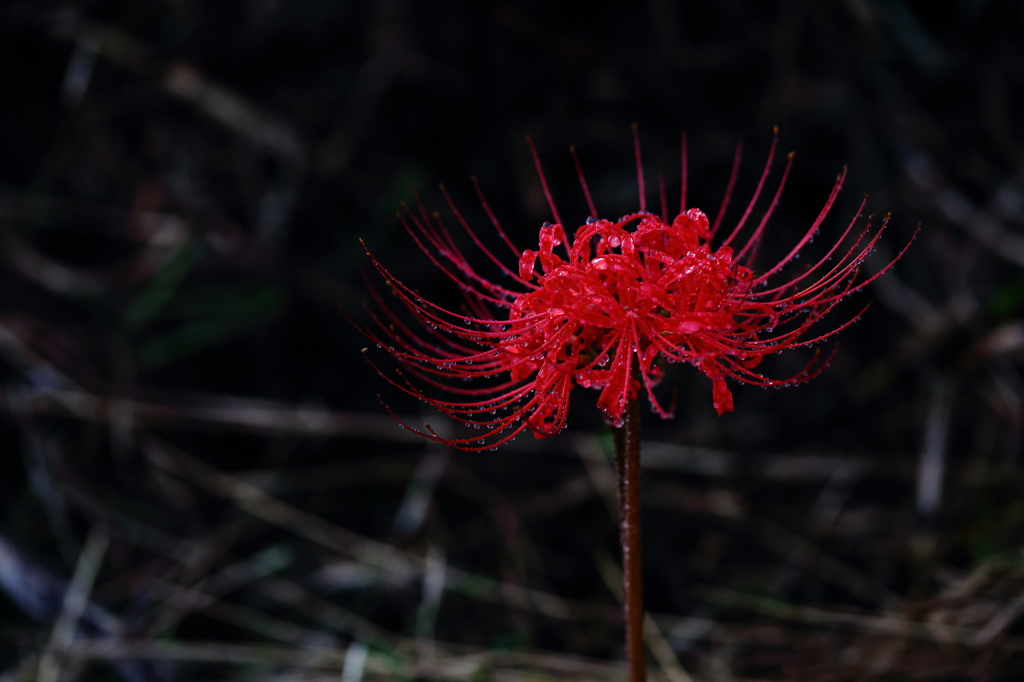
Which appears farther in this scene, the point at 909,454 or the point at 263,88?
the point at 263,88

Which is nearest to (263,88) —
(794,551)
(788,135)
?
(788,135)

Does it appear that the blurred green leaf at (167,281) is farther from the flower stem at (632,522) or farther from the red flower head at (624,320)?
the flower stem at (632,522)

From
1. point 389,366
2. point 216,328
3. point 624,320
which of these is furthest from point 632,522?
point 216,328

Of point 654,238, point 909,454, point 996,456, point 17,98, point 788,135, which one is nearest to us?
point 654,238

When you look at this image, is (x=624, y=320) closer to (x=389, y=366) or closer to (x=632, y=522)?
(x=632, y=522)

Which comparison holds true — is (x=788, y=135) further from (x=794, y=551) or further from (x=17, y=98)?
(x=17, y=98)
